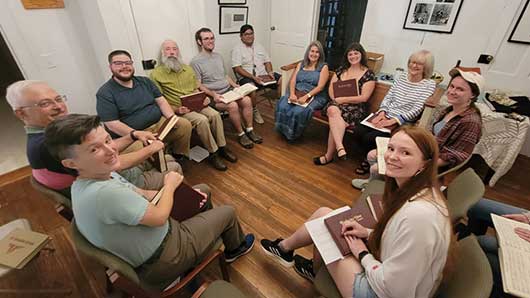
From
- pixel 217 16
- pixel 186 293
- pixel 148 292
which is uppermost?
pixel 217 16

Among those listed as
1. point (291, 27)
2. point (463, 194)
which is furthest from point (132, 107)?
point (291, 27)

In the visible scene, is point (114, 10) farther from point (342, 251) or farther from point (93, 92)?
point (342, 251)

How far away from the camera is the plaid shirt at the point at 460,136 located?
1581 mm

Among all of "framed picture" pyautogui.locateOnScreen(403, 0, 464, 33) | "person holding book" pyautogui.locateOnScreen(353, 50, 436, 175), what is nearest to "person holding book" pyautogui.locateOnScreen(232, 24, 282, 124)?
"person holding book" pyautogui.locateOnScreen(353, 50, 436, 175)

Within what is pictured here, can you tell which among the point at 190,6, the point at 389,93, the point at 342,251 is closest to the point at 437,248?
the point at 342,251

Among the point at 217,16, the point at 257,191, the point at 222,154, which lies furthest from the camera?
the point at 217,16

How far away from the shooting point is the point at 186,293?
1.47 m

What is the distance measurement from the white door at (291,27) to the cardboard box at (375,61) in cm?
94

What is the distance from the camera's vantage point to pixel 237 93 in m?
2.93

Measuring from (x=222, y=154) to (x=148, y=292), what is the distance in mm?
1756

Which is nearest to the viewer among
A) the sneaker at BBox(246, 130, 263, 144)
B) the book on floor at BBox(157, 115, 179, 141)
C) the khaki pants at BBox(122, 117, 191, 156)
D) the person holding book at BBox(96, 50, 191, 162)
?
the book on floor at BBox(157, 115, 179, 141)

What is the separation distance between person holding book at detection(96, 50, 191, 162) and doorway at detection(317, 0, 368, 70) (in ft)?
9.98

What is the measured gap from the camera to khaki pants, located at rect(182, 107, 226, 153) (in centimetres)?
247

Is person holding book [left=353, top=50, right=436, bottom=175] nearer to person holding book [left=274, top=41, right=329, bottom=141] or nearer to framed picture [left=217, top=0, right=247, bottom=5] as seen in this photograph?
person holding book [left=274, top=41, right=329, bottom=141]
